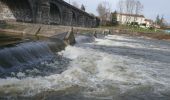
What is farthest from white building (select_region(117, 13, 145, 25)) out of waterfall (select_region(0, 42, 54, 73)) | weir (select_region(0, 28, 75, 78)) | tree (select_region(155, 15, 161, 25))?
waterfall (select_region(0, 42, 54, 73))

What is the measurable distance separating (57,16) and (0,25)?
Answer: 34638 millimetres

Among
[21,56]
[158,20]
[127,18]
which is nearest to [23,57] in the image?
[21,56]

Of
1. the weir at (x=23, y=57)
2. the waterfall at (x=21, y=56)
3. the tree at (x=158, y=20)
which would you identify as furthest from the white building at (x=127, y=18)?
the waterfall at (x=21, y=56)

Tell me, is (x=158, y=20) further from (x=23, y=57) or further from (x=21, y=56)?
(x=21, y=56)

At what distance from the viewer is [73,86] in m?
11.7

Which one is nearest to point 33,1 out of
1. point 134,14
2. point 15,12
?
point 15,12

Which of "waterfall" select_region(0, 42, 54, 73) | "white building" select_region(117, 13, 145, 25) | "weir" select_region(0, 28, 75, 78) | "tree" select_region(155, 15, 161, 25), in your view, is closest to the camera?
"weir" select_region(0, 28, 75, 78)

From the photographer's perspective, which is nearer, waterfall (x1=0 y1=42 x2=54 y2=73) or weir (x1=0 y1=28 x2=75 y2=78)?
weir (x1=0 y1=28 x2=75 y2=78)

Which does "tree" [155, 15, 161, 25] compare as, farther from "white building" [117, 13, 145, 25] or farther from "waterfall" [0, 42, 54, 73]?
"waterfall" [0, 42, 54, 73]

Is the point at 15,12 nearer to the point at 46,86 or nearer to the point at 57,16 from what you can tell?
the point at 57,16

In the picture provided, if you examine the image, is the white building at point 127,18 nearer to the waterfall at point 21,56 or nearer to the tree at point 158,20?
the tree at point 158,20

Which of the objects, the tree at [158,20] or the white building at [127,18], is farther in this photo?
the tree at [158,20]

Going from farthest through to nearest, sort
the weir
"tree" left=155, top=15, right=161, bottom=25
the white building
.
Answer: "tree" left=155, top=15, right=161, bottom=25 < the white building < the weir

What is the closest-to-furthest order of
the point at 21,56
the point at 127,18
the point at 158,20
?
the point at 21,56 < the point at 127,18 < the point at 158,20
